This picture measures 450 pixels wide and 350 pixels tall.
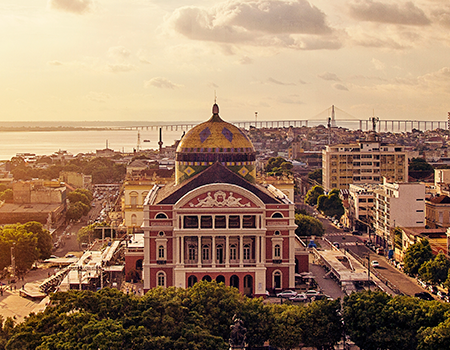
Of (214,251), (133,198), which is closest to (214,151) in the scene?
(214,251)

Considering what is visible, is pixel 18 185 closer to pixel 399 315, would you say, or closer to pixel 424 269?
pixel 424 269

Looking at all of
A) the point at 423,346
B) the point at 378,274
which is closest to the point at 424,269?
the point at 378,274

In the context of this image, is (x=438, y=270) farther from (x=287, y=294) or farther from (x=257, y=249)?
(x=257, y=249)

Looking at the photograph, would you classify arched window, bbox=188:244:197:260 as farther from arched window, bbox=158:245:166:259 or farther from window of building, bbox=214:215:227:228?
window of building, bbox=214:215:227:228

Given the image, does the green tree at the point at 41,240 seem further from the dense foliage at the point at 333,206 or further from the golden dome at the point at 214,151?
the dense foliage at the point at 333,206

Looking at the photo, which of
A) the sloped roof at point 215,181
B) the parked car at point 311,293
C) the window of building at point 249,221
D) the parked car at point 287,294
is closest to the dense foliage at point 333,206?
the sloped roof at point 215,181

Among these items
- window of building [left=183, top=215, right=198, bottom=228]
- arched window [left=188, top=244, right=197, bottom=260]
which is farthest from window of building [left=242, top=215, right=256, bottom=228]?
arched window [left=188, top=244, right=197, bottom=260]
